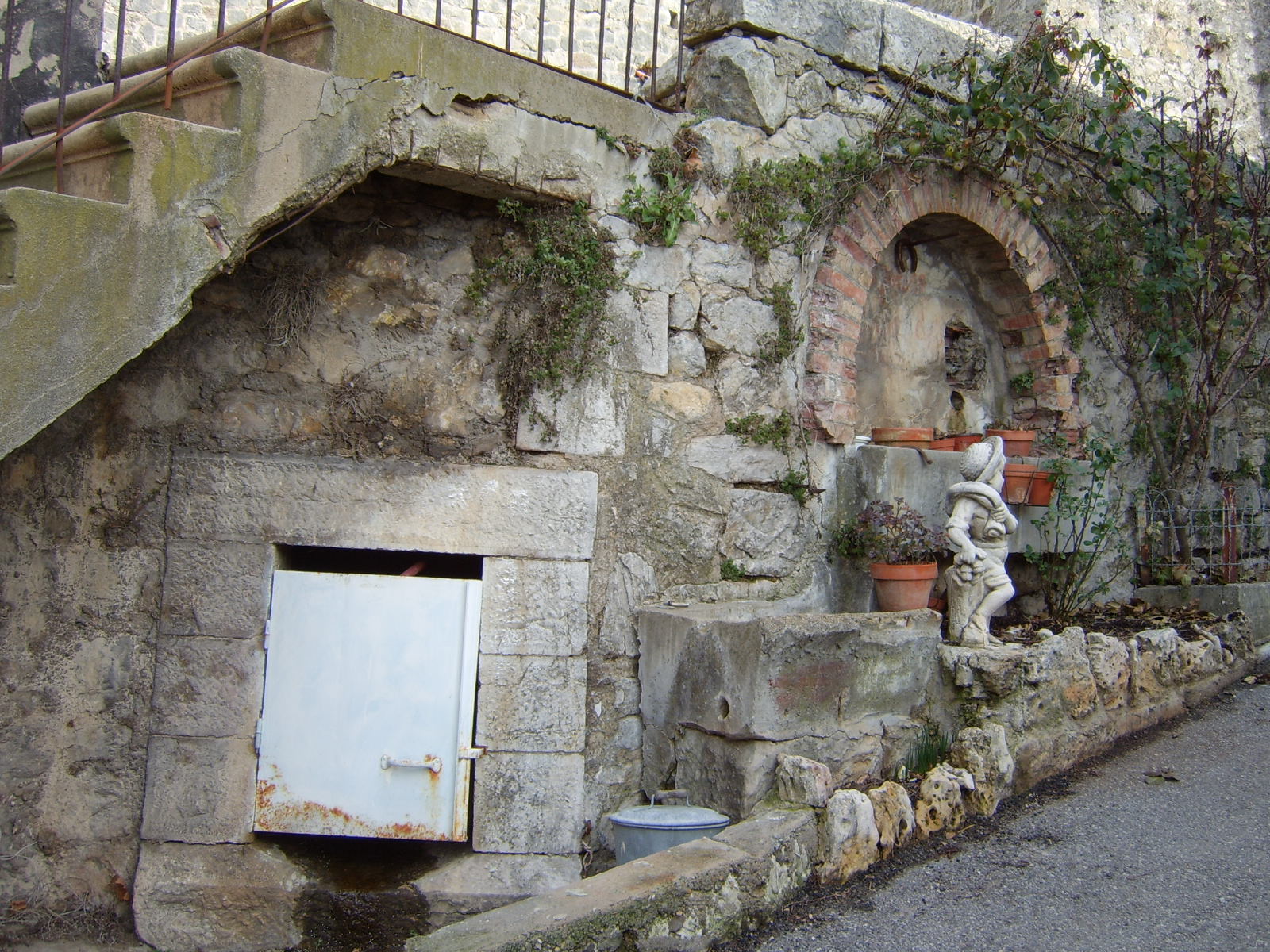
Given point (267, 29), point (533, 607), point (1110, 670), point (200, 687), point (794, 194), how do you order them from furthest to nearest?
point (1110, 670) < point (794, 194) < point (533, 607) < point (200, 687) < point (267, 29)

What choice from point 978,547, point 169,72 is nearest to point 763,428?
point 978,547

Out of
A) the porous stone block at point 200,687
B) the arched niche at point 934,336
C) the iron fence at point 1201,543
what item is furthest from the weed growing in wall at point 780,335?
the iron fence at point 1201,543

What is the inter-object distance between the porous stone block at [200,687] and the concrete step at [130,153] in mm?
1694

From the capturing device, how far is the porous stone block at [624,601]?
14.0 feet

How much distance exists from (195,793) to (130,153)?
2328 mm

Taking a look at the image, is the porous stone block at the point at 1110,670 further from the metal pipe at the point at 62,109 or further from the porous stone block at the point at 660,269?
the metal pipe at the point at 62,109

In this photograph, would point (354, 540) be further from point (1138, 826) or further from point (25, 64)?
point (1138, 826)

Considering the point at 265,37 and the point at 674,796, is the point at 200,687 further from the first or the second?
the point at 265,37

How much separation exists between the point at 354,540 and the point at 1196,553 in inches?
227

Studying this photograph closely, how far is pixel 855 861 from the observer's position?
142 inches

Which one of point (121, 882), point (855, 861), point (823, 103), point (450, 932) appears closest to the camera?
point (450, 932)

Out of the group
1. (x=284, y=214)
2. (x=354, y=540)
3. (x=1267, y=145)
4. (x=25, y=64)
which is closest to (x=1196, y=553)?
(x=1267, y=145)

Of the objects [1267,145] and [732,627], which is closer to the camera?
[732,627]

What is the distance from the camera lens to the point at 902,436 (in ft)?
16.8
